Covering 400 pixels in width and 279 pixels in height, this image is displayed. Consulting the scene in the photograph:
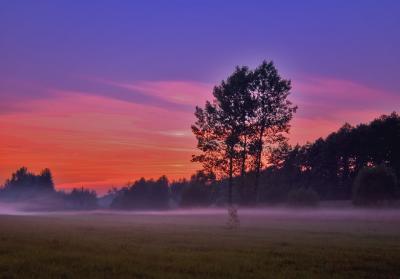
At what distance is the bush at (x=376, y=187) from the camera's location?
7144cm

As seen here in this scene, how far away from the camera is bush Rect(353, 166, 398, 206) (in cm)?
7144

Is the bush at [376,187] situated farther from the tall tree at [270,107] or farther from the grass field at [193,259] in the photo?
the grass field at [193,259]

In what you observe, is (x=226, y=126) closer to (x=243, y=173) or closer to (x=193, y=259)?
(x=243, y=173)

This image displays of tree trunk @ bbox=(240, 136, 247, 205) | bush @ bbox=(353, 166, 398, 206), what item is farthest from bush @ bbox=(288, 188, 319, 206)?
tree trunk @ bbox=(240, 136, 247, 205)

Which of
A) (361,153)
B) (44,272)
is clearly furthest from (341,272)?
(361,153)

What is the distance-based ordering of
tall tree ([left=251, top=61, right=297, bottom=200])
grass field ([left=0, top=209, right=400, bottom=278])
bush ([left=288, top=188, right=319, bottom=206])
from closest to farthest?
grass field ([left=0, top=209, right=400, bottom=278]) < tall tree ([left=251, top=61, right=297, bottom=200]) < bush ([left=288, top=188, right=319, bottom=206])

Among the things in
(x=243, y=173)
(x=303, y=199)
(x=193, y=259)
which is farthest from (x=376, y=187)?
(x=193, y=259)

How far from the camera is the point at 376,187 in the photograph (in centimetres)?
7169

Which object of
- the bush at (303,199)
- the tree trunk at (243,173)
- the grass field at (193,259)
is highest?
the tree trunk at (243,173)

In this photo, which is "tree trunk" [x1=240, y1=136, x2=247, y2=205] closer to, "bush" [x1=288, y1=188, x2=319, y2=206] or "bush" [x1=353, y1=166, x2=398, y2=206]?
"bush" [x1=288, y1=188, x2=319, y2=206]

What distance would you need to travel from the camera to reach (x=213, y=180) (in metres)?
67.2

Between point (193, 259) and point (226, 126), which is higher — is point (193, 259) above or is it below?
below

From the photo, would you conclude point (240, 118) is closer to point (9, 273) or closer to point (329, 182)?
point (9, 273)

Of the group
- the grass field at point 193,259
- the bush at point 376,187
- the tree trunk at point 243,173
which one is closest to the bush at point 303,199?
the bush at point 376,187
